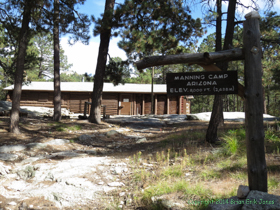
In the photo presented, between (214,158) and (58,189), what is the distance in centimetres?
369

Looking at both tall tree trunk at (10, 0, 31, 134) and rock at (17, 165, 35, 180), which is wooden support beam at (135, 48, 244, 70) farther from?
tall tree trunk at (10, 0, 31, 134)

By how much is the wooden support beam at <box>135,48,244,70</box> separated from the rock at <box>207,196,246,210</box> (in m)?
2.19

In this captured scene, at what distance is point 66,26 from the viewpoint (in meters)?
13.0

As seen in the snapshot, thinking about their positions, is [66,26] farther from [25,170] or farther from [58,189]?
[58,189]

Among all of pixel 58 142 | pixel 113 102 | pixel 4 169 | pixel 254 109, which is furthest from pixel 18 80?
pixel 113 102

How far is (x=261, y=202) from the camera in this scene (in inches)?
123

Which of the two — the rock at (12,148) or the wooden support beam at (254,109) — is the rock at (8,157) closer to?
the rock at (12,148)

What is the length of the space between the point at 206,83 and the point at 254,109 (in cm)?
83

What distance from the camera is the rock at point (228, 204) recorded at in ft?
10.7

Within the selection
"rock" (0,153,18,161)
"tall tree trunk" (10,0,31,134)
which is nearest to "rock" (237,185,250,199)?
"rock" (0,153,18,161)

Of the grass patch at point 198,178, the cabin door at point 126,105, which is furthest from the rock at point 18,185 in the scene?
the cabin door at point 126,105

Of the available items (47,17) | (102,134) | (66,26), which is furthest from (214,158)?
(66,26)

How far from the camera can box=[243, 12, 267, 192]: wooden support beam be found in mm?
3529

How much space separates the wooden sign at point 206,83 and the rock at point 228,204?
1637mm
